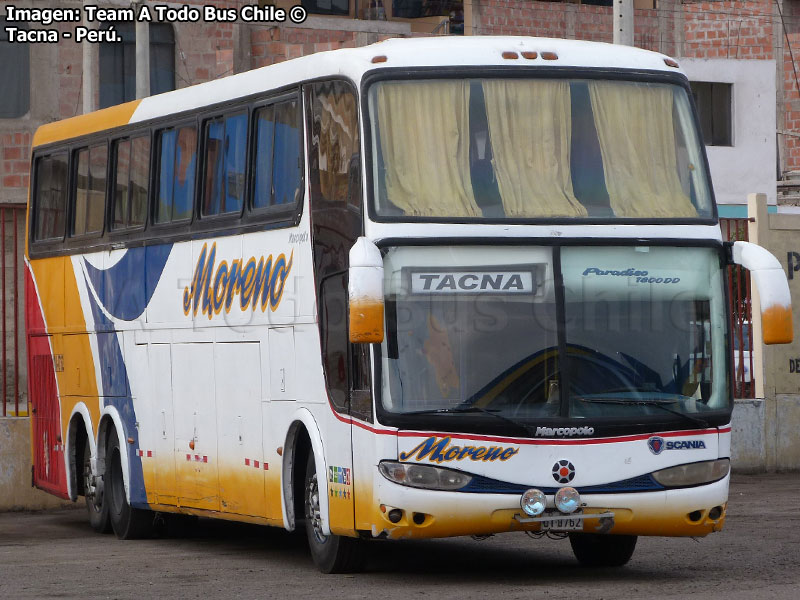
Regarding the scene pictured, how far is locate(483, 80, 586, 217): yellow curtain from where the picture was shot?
39.3ft

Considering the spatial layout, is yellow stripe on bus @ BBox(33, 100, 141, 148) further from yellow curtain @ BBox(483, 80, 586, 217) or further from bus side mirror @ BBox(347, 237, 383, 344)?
bus side mirror @ BBox(347, 237, 383, 344)

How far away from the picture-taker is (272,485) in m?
13.4

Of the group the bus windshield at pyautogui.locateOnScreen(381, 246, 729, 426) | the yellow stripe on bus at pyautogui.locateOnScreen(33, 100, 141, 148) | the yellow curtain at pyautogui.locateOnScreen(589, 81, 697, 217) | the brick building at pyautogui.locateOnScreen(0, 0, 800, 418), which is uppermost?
the brick building at pyautogui.locateOnScreen(0, 0, 800, 418)

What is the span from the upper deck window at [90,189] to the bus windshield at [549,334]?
6.27m

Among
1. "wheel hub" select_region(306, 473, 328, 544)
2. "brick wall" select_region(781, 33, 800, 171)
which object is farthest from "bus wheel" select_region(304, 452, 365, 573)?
"brick wall" select_region(781, 33, 800, 171)

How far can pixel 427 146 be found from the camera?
11961 millimetres

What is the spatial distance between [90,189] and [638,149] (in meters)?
6.96

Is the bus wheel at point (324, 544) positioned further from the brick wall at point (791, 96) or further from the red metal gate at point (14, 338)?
the brick wall at point (791, 96)

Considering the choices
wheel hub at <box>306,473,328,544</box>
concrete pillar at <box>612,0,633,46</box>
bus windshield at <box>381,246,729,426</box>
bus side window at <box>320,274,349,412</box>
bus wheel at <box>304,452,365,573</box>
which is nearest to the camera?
bus windshield at <box>381,246,729,426</box>

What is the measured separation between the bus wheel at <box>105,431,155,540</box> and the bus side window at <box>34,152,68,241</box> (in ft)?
7.93

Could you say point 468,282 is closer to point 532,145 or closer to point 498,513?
point 532,145

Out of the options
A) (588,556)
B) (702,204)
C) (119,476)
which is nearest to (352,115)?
(702,204)

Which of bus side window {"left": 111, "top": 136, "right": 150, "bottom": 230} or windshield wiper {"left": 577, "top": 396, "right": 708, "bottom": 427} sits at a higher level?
bus side window {"left": 111, "top": 136, "right": 150, "bottom": 230}

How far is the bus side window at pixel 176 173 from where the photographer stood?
15.1 meters
